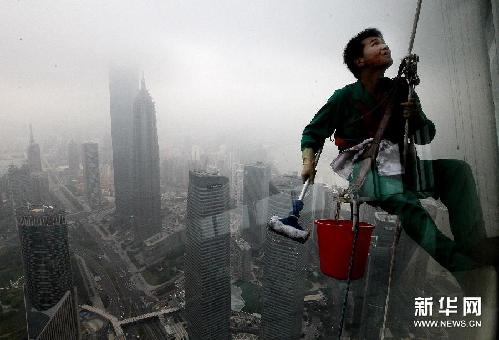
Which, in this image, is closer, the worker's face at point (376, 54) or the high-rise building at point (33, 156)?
the worker's face at point (376, 54)

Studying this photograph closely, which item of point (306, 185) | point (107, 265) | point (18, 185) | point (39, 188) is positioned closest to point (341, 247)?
point (306, 185)

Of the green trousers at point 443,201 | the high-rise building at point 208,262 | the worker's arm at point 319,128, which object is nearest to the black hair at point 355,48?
the worker's arm at point 319,128

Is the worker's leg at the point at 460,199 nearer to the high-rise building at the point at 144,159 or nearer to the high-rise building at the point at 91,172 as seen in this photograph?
the high-rise building at the point at 144,159

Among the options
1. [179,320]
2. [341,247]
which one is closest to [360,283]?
[341,247]

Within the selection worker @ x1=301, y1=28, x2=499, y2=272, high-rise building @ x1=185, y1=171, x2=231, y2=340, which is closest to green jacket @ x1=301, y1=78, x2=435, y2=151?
worker @ x1=301, y1=28, x2=499, y2=272

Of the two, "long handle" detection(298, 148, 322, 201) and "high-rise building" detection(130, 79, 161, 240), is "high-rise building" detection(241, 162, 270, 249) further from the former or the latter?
"long handle" detection(298, 148, 322, 201)

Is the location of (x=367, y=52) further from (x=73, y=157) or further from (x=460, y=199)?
(x=73, y=157)
